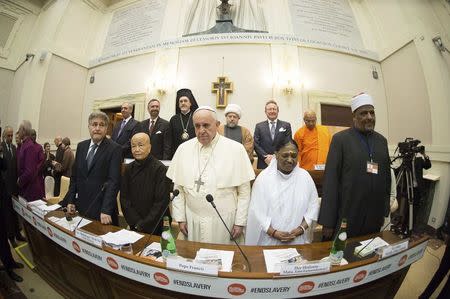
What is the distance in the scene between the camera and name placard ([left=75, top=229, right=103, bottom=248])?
0.93 metres

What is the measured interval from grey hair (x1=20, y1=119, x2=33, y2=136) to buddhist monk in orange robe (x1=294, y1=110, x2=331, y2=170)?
264 cm

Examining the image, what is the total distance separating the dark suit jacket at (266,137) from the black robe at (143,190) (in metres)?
1.17

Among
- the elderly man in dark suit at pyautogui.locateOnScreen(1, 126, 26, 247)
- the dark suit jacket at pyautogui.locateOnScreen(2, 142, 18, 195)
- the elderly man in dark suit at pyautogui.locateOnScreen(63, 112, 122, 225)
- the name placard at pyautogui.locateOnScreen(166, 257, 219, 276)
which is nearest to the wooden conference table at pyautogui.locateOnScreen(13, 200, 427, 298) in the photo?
the name placard at pyautogui.locateOnScreen(166, 257, 219, 276)

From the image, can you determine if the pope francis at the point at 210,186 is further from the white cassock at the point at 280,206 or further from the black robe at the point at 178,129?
the black robe at the point at 178,129

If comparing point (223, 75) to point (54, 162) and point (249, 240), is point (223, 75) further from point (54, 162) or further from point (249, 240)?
point (54, 162)

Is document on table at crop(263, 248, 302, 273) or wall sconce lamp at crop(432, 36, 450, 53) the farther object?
wall sconce lamp at crop(432, 36, 450, 53)

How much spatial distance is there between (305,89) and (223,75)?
0.99 metres

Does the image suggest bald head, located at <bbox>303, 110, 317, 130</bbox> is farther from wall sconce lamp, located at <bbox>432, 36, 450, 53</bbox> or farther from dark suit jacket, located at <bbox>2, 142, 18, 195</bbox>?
dark suit jacket, located at <bbox>2, 142, 18, 195</bbox>

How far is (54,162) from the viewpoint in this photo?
2.10m

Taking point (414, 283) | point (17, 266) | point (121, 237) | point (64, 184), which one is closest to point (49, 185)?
point (64, 184)

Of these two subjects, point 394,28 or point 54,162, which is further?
point 54,162

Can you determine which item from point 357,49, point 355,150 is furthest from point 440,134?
point 357,49

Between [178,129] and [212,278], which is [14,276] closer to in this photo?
[178,129]

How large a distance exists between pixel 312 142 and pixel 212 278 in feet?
6.25
